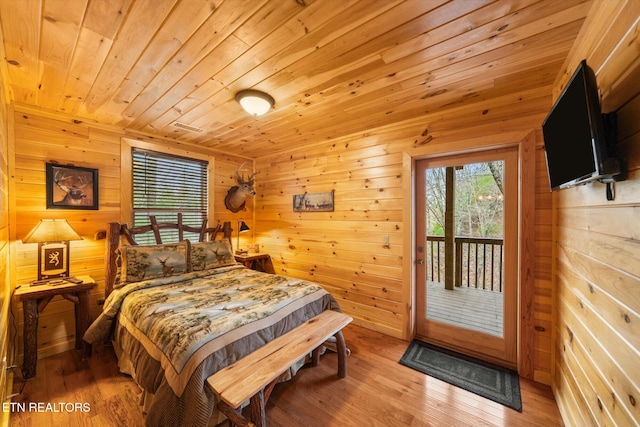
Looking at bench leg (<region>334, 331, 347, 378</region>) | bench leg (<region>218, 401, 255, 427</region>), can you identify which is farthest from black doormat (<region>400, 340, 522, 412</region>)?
→ bench leg (<region>218, 401, 255, 427</region>)

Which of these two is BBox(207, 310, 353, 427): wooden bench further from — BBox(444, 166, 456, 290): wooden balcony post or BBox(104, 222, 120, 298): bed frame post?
BBox(104, 222, 120, 298): bed frame post

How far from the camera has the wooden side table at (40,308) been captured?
6.67 ft

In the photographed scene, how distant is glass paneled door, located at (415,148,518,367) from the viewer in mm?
2240

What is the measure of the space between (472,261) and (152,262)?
344 centimetres

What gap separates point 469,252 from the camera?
2.57 metres

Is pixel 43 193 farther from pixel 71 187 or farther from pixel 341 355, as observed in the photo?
pixel 341 355

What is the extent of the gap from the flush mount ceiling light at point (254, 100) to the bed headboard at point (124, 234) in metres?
2.08

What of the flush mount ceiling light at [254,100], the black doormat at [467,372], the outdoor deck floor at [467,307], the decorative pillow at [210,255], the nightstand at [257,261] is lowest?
the black doormat at [467,372]

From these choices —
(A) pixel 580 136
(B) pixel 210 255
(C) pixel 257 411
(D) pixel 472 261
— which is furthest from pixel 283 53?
(D) pixel 472 261

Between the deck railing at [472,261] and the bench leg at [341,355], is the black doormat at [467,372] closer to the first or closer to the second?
the bench leg at [341,355]

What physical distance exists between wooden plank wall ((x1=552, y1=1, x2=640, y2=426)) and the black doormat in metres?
0.36

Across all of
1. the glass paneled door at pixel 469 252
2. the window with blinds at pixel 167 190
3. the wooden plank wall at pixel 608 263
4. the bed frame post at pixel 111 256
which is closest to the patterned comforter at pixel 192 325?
the bed frame post at pixel 111 256

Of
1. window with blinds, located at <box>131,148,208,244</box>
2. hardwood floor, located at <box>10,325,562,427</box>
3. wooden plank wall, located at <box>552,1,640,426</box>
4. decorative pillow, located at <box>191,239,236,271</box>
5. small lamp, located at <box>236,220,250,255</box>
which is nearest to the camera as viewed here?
wooden plank wall, located at <box>552,1,640,426</box>

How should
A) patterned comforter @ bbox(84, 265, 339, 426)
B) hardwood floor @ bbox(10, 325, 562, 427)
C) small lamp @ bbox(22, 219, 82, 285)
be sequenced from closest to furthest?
patterned comforter @ bbox(84, 265, 339, 426) → hardwood floor @ bbox(10, 325, 562, 427) → small lamp @ bbox(22, 219, 82, 285)
